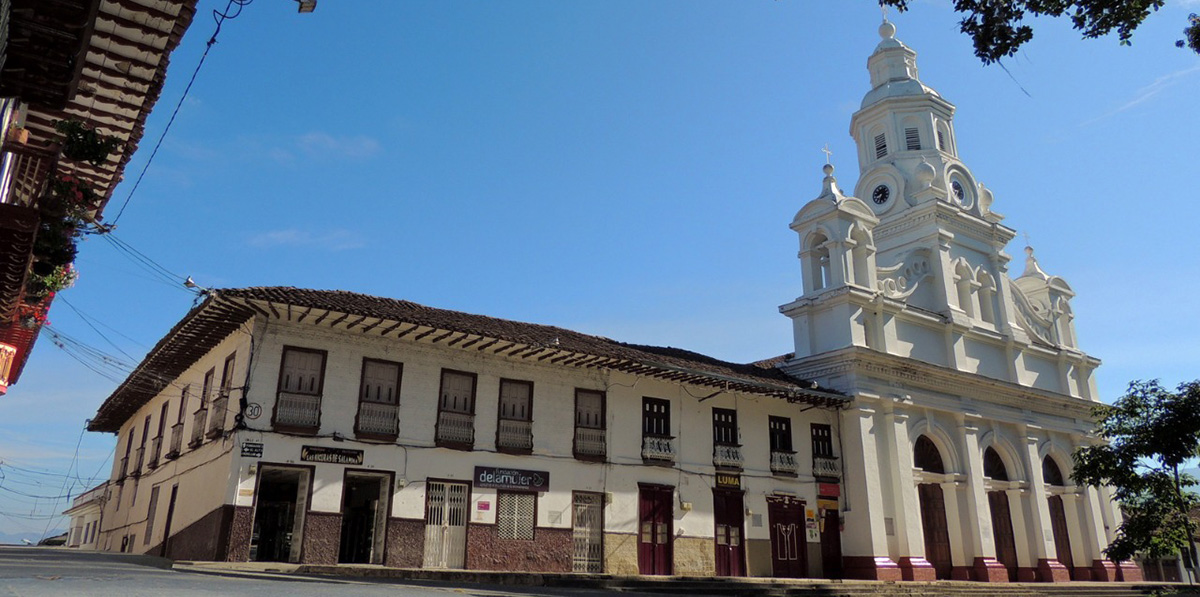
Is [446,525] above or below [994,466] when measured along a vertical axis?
below

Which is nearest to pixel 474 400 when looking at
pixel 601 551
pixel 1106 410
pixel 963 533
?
pixel 601 551

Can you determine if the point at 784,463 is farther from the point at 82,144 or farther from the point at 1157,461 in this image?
the point at 82,144

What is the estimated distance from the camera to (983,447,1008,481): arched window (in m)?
26.3

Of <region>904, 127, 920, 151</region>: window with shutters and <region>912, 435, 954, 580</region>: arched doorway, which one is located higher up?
<region>904, 127, 920, 151</region>: window with shutters

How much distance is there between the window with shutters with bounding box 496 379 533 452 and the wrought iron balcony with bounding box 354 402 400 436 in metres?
2.30

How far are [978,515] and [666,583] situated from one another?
12651mm

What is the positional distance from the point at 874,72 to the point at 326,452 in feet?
83.3

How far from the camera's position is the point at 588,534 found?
1838 centimetres

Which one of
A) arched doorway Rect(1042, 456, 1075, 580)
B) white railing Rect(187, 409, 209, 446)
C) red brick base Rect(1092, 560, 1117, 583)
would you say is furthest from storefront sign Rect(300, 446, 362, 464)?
red brick base Rect(1092, 560, 1117, 583)

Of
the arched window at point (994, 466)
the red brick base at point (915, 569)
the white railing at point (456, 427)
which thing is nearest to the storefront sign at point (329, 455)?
the white railing at point (456, 427)

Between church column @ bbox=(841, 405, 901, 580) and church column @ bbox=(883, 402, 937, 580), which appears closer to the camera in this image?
church column @ bbox=(841, 405, 901, 580)

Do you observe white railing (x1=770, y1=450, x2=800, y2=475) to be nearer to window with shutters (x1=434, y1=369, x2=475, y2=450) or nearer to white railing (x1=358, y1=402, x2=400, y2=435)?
window with shutters (x1=434, y1=369, x2=475, y2=450)

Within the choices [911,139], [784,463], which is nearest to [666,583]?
[784,463]

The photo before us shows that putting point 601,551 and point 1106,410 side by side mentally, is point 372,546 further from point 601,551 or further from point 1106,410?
point 1106,410
